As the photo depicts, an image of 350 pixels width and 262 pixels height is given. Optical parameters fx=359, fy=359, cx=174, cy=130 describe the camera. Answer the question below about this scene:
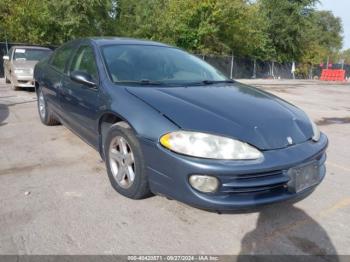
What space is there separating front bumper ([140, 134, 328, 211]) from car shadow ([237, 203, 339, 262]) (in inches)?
8.5

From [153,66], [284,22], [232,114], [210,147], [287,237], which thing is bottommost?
[287,237]

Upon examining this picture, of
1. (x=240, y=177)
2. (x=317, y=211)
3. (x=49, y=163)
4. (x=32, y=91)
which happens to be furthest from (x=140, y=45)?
(x=32, y=91)

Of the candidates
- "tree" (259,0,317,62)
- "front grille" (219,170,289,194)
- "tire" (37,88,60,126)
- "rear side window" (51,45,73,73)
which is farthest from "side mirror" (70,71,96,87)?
"tree" (259,0,317,62)

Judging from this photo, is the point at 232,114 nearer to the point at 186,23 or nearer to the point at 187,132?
the point at 187,132

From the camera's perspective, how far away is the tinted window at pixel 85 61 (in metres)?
3.93

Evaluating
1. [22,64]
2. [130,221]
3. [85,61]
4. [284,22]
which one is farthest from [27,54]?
[284,22]

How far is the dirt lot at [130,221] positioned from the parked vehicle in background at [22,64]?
717 cm

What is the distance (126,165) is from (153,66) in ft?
4.02

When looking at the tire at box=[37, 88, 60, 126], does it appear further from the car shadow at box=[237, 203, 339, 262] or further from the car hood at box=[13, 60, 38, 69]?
the car hood at box=[13, 60, 38, 69]

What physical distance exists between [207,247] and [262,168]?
2.31 ft

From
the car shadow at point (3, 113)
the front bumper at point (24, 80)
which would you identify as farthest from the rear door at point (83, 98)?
the front bumper at point (24, 80)

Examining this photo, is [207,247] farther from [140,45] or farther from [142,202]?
[140,45]

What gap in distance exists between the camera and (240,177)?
2600 mm

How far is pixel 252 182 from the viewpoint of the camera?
263 cm
